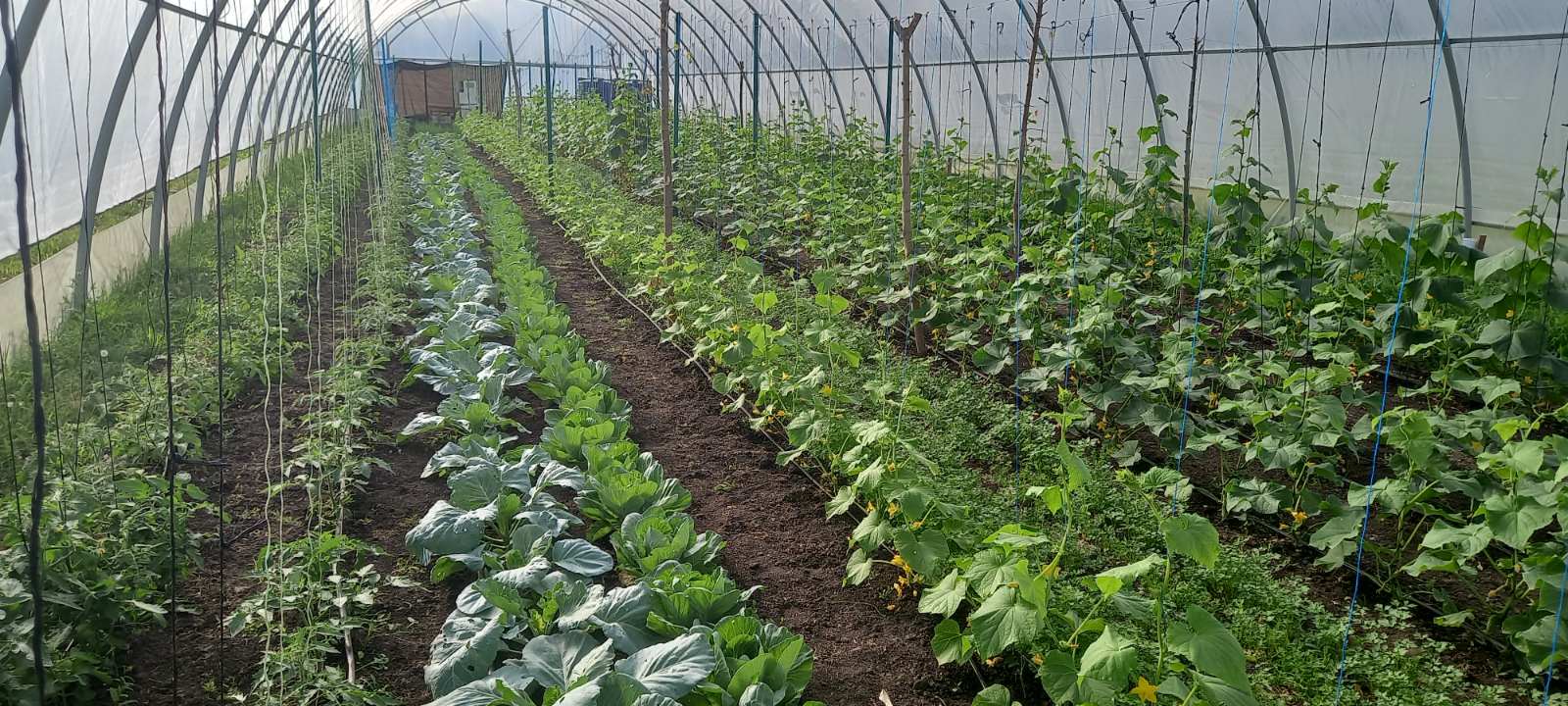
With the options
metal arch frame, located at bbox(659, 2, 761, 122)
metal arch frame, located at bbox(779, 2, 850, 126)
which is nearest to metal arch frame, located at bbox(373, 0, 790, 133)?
metal arch frame, located at bbox(659, 2, 761, 122)

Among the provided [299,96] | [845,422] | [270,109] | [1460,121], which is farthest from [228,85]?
[1460,121]

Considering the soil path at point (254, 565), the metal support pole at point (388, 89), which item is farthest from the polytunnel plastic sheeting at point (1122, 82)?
the metal support pole at point (388, 89)

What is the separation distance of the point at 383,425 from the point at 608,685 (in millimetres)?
2864

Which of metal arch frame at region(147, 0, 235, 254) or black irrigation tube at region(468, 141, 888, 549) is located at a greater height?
metal arch frame at region(147, 0, 235, 254)

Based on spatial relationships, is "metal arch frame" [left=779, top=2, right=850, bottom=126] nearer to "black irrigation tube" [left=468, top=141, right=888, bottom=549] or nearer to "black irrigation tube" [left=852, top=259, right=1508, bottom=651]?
"black irrigation tube" [left=468, top=141, right=888, bottom=549]

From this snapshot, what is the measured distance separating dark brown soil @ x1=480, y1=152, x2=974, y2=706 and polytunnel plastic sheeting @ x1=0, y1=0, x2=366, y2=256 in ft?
7.72

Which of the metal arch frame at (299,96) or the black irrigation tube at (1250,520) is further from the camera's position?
the metal arch frame at (299,96)

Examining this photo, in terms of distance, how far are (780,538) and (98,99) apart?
4471mm

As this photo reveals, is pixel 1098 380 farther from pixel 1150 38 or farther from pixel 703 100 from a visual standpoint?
pixel 703 100

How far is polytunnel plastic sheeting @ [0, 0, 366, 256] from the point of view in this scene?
165 inches

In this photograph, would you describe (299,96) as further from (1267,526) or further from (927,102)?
(1267,526)

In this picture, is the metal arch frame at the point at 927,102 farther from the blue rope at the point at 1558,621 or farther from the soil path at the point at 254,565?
the blue rope at the point at 1558,621

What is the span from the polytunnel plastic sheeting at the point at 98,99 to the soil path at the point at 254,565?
3.96ft

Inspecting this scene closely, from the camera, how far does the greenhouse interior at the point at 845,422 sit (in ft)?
9.26
